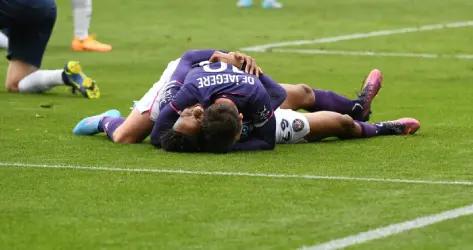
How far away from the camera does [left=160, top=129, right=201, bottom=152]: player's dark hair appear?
10.3 metres

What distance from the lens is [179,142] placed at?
1034 centimetres

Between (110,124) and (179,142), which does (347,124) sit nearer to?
(179,142)

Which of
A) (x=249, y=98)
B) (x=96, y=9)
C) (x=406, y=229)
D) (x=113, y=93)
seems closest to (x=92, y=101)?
(x=113, y=93)

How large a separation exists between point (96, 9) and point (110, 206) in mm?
18482

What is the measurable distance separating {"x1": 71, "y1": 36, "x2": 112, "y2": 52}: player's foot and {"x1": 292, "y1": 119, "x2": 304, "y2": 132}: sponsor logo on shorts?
9.00 meters

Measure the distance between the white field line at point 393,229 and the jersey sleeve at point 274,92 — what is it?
276cm

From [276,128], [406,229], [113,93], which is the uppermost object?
[406,229]

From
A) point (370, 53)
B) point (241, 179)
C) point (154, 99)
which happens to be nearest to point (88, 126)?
point (154, 99)

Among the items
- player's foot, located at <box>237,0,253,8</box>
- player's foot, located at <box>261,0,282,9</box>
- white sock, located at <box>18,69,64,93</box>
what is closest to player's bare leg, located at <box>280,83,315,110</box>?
white sock, located at <box>18,69,64,93</box>

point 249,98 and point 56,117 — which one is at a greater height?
point 249,98

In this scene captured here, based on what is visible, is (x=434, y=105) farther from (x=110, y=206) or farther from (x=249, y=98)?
(x=110, y=206)

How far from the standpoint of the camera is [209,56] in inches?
435

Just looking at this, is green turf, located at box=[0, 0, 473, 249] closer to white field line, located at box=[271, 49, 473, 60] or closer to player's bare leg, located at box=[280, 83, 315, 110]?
white field line, located at box=[271, 49, 473, 60]

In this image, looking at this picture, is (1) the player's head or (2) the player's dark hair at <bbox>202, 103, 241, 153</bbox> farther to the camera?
(1) the player's head
